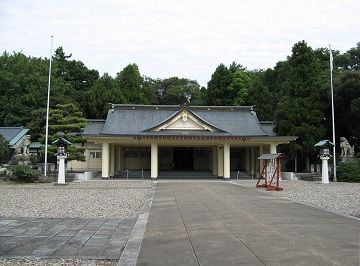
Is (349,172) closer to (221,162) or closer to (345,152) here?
(345,152)

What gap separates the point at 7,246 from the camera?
6.21m

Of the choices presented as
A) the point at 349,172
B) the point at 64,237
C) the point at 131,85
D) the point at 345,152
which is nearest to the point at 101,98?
the point at 131,85

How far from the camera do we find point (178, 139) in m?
26.1

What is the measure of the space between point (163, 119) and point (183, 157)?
4273 mm

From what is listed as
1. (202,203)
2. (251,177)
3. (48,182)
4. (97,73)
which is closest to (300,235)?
(202,203)


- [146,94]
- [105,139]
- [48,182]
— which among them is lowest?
[48,182]

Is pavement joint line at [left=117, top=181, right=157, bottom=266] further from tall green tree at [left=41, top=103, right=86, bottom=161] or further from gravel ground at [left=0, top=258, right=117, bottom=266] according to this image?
tall green tree at [left=41, top=103, right=86, bottom=161]

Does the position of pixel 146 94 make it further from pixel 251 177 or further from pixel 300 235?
pixel 300 235

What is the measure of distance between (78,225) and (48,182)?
16725 millimetres

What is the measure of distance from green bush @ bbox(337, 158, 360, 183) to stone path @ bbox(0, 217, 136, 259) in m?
20.3

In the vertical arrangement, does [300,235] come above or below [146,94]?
below

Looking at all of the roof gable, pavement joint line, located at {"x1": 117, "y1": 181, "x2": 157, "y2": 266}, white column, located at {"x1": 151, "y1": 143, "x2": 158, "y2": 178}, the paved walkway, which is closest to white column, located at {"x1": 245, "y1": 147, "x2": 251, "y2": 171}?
the roof gable

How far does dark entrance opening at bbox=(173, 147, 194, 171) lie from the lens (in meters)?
34.0

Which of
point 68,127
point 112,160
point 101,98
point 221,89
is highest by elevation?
point 221,89
